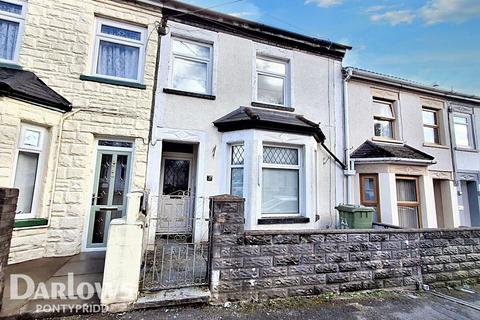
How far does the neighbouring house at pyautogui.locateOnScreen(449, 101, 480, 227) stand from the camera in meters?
9.15

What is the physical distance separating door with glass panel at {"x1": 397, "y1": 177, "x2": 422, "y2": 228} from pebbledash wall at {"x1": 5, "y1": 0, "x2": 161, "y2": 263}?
26.7 ft

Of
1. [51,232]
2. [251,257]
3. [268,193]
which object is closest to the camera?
[251,257]

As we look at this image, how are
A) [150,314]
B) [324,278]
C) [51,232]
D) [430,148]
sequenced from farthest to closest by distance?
1. [430,148]
2. [51,232]
3. [324,278]
4. [150,314]

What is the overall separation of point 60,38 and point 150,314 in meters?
6.36

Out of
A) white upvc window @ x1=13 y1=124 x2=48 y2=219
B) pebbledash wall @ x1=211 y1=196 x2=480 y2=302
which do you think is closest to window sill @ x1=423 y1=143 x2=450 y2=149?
pebbledash wall @ x1=211 y1=196 x2=480 y2=302

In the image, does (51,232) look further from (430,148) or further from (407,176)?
(430,148)

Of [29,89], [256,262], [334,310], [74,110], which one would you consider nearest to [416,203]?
[334,310]

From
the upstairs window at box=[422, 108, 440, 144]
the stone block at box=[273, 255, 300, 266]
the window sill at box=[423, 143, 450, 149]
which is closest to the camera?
the stone block at box=[273, 255, 300, 266]

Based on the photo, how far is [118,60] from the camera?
5.85 meters

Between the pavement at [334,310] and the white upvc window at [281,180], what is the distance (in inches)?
104

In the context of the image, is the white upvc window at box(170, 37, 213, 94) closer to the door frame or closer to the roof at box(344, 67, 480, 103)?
the door frame

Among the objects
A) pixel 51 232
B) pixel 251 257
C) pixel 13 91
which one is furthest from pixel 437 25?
pixel 51 232

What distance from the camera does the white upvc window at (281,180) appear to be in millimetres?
6027

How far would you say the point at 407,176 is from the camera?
754cm
